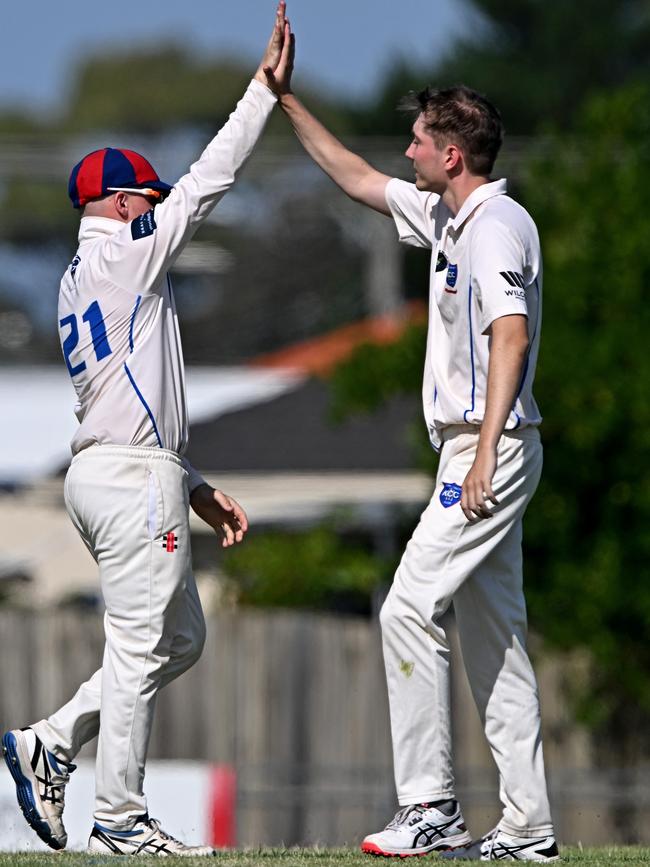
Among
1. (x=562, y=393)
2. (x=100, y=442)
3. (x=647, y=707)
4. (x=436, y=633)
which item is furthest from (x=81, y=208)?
(x=647, y=707)

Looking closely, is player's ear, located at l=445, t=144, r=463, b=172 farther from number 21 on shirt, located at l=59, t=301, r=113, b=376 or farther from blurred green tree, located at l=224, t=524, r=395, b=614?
blurred green tree, located at l=224, t=524, r=395, b=614

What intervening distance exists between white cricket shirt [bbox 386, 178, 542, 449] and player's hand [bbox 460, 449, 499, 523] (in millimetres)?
260

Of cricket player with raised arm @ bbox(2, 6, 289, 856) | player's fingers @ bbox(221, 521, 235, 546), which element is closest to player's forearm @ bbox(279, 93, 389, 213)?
cricket player with raised arm @ bbox(2, 6, 289, 856)

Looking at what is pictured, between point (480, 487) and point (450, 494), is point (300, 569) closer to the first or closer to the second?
point (450, 494)

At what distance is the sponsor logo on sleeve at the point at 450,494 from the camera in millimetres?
5844

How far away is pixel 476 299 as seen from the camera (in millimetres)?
5844

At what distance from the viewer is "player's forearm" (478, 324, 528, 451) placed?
561 centimetres

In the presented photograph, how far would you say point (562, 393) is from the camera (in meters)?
12.8

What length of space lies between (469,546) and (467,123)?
4.33 ft

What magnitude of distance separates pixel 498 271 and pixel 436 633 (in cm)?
111

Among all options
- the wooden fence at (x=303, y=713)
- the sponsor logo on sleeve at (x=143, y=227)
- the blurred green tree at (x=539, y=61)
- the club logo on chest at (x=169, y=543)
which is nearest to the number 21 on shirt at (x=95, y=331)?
the sponsor logo on sleeve at (x=143, y=227)

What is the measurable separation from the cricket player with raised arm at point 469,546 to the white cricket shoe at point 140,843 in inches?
22.1

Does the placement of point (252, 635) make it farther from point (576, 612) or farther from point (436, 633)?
point (436, 633)

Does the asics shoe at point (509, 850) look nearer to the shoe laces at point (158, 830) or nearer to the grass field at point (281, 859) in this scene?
the grass field at point (281, 859)
